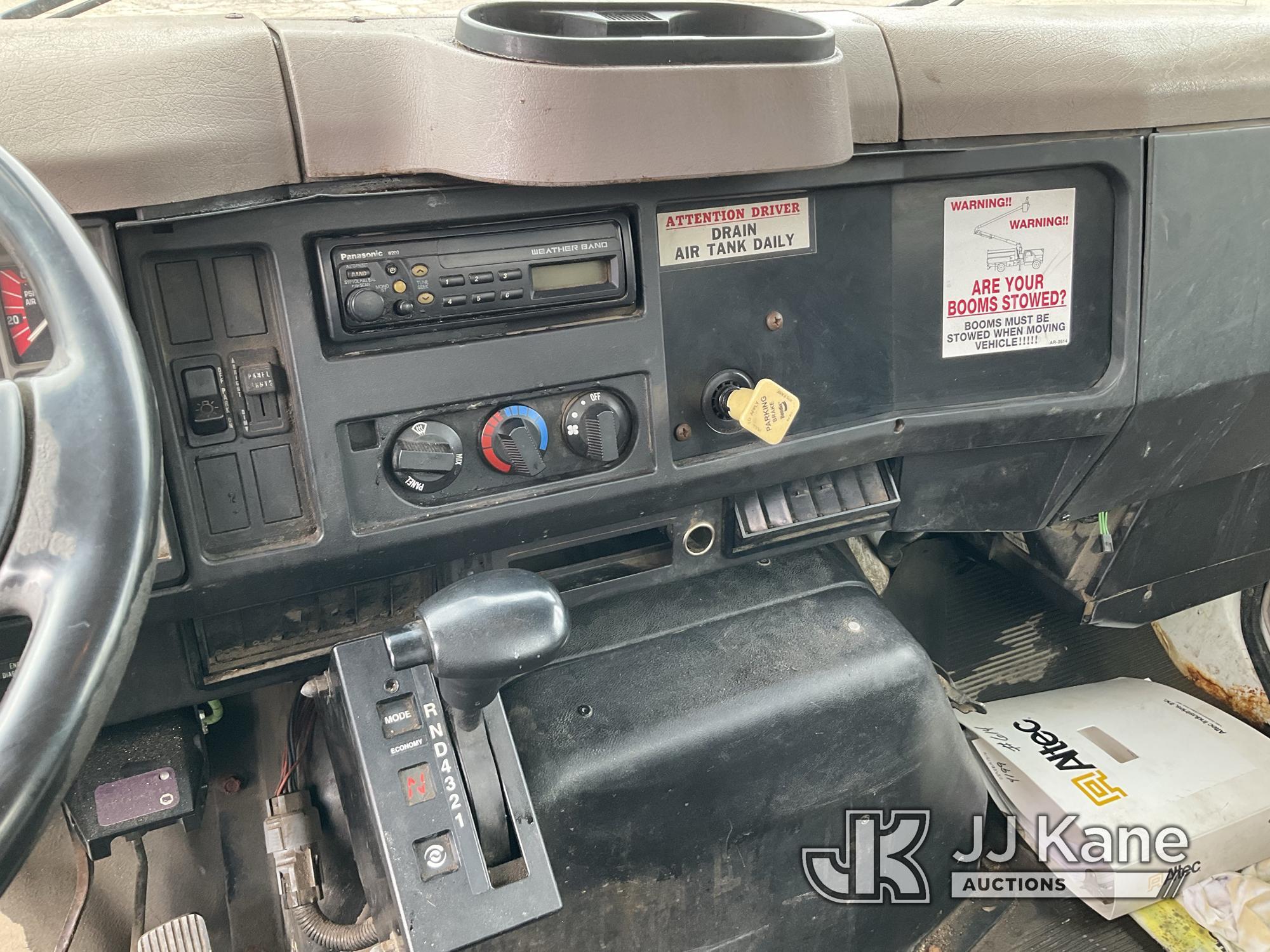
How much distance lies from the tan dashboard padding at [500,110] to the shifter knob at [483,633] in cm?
33

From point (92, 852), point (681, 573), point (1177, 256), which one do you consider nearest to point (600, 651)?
point (681, 573)

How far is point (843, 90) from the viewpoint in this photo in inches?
33.9

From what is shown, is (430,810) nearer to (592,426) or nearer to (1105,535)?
(592,426)

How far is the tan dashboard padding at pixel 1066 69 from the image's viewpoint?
953mm

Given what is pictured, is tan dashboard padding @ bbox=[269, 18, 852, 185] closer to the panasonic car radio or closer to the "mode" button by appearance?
the panasonic car radio

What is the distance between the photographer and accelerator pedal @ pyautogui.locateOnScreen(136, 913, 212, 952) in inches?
42.1

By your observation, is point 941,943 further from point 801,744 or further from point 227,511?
point 227,511

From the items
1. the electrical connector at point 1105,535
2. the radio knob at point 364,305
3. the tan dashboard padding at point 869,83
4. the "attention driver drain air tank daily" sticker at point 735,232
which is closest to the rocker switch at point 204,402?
the radio knob at point 364,305

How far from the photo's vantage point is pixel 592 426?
0.92 metres

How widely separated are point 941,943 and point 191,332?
45.8 inches

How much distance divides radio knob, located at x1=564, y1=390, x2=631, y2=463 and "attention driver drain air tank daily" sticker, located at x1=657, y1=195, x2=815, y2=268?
15 centimetres

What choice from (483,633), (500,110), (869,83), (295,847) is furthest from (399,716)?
(869,83)

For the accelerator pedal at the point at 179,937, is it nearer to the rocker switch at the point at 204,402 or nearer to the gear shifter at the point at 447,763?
the gear shifter at the point at 447,763

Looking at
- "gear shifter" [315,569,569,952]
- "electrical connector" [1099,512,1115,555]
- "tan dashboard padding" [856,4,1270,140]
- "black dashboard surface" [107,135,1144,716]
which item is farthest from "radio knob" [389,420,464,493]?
"electrical connector" [1099,512,1115,555]
